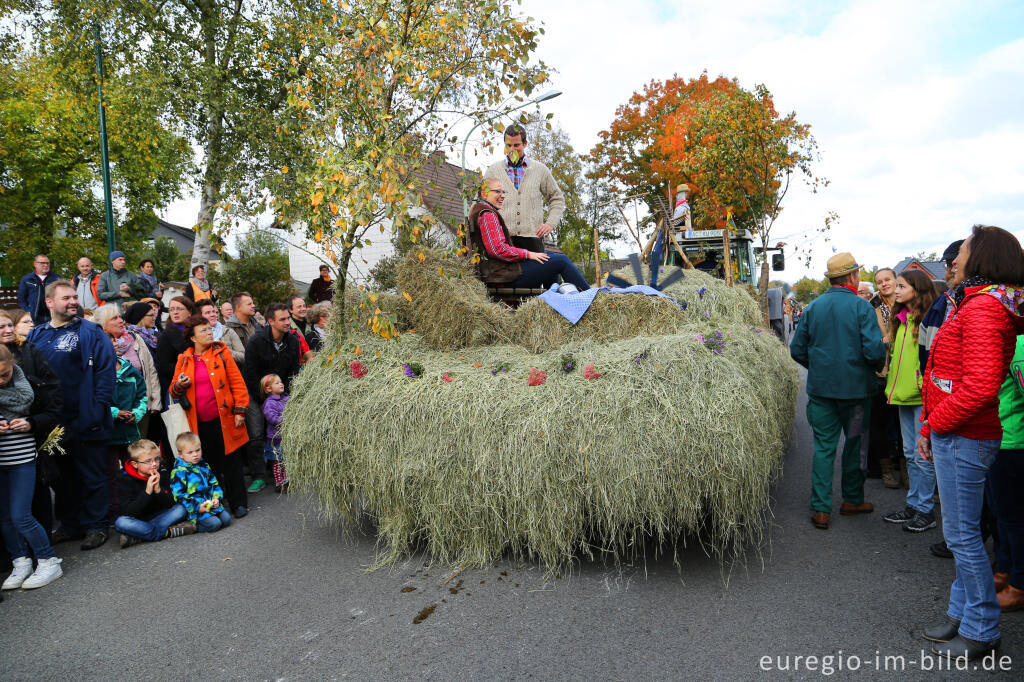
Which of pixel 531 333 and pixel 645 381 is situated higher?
pixel 531 333

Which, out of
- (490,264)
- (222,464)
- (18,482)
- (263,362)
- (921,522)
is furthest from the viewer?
(263,362)

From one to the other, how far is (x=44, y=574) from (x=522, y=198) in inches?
173

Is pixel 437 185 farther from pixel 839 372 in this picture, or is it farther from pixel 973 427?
pixel 973 427

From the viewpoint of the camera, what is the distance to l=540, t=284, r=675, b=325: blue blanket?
4055 millimetres

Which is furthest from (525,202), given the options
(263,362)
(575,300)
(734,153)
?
(734,153)

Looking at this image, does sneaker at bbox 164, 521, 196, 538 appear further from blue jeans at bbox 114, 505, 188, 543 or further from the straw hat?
the straw hat

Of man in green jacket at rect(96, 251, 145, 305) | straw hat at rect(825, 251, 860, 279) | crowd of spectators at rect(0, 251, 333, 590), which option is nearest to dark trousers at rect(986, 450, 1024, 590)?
straw hat at rect(825, 251, 860, 279)

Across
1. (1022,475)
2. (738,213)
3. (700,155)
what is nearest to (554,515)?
(1022,475)

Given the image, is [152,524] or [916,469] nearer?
[916,469]

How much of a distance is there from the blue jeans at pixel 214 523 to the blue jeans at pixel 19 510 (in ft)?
3.26

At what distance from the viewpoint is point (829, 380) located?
4.22 metres

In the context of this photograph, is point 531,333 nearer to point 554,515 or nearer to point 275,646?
point 554,515

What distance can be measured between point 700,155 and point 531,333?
16156 millimetres

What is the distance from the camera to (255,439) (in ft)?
18.7
